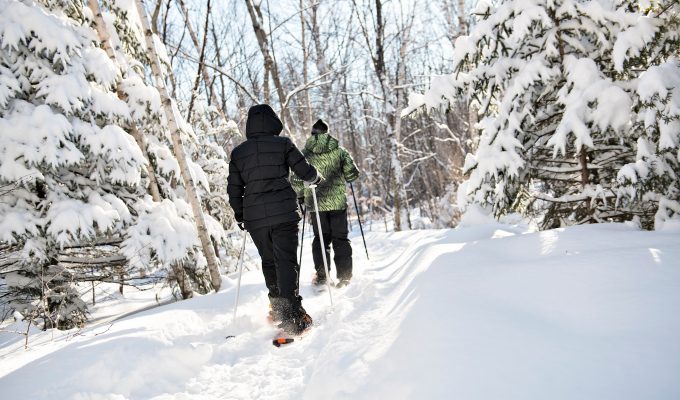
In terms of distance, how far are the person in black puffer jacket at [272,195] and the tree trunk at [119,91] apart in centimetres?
237

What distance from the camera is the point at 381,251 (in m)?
7.34

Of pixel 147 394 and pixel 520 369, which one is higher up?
pixel 520 369

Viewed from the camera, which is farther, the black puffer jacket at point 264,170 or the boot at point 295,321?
the black puffer jacket at point 264,170

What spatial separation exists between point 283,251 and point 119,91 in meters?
3.81

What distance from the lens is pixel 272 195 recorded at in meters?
3.56

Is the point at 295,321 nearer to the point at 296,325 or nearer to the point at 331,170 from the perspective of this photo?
the point at 296,325

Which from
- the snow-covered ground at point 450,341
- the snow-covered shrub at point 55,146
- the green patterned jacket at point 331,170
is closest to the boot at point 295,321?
the snow-covered ground at point 450,341

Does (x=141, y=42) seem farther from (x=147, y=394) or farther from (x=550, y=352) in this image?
(x=550, y=352)

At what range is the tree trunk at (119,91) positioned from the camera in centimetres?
489

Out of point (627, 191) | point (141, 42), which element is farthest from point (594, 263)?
point (141, 42)

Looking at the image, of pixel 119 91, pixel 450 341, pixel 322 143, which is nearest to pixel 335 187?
pixel 322 143

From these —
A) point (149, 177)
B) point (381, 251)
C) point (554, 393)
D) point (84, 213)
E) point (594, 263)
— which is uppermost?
point (149, 177)

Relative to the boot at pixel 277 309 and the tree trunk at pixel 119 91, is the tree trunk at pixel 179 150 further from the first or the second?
the boot at pixel 277 309

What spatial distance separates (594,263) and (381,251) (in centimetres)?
515
